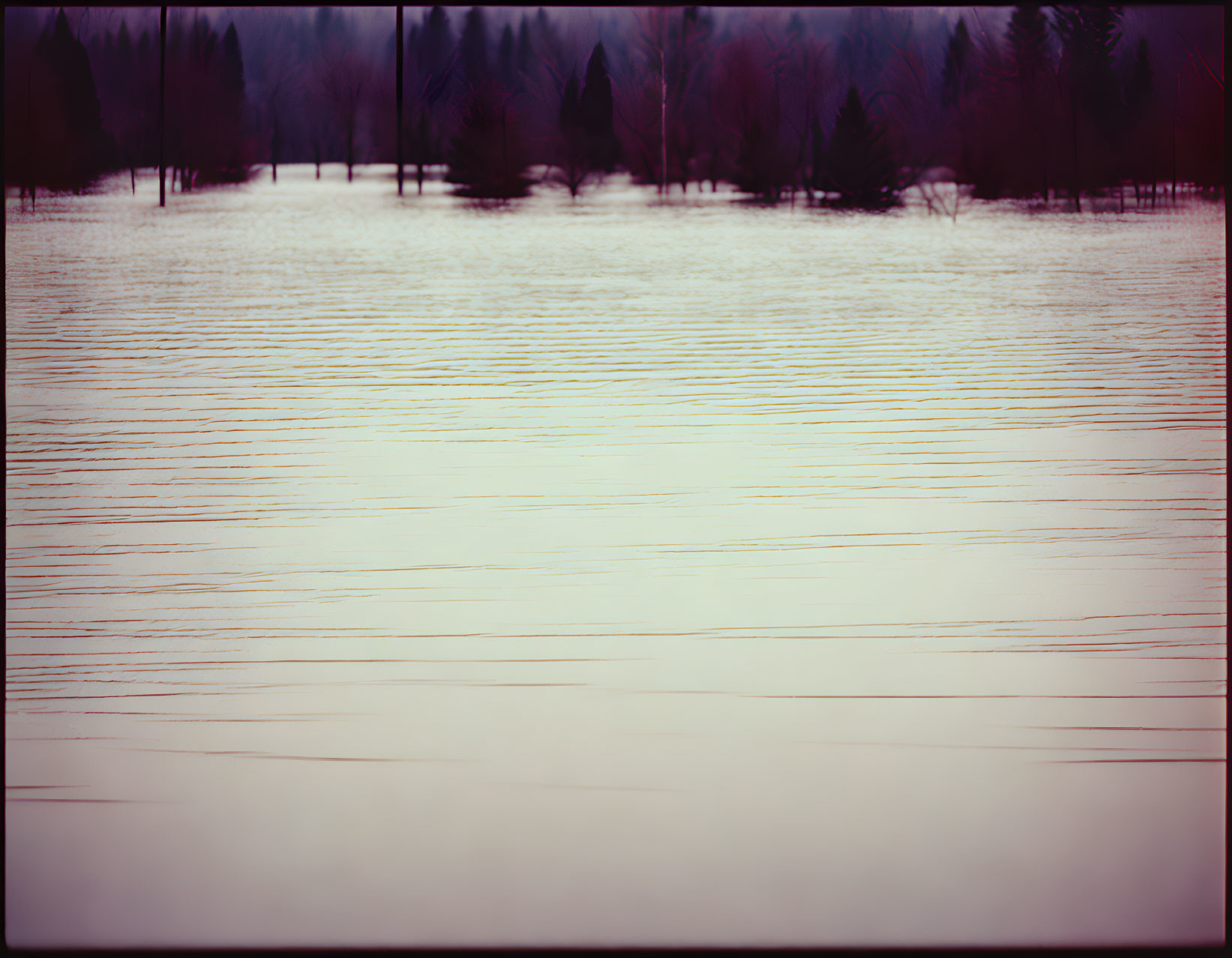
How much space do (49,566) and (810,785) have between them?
1.71m

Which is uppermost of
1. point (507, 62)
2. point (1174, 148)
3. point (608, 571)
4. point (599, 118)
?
point (507, 62)

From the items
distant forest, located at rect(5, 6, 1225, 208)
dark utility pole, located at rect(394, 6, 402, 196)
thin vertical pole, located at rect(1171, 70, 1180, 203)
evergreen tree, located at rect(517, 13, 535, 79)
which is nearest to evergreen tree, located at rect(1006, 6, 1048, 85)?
distant forest, located at rect(5, 6, 1225, 208)

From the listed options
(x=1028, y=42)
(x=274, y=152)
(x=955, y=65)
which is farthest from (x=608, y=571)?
(x=1028, y=42)

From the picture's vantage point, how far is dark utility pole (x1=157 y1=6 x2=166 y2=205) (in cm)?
260

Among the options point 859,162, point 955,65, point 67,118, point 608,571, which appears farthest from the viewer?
point 859,162

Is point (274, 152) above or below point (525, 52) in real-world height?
below

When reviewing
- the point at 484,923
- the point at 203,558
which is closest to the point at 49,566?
the point at 203,558

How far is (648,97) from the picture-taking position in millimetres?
2838

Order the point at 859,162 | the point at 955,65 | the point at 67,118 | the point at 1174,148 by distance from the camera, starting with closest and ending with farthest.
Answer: the point at 67,118, the point at 1174,148, the point at 955,65, the point at 859,162

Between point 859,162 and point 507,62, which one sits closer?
point 507,62

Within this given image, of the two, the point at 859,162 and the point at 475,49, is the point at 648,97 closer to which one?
the point at 475,49

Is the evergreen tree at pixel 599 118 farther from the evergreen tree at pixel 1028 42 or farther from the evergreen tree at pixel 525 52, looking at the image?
the evergreen tree at pixel 1028 42

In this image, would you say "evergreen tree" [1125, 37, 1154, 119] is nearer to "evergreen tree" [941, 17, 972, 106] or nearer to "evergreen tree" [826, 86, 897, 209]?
"evergreen tree" [941, 17, 972, 106]

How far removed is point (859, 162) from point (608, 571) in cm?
158
